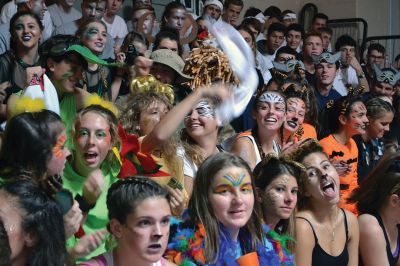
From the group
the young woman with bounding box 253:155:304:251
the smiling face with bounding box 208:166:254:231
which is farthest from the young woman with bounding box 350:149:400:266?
the smiling face with bounding box 208:166:254:231

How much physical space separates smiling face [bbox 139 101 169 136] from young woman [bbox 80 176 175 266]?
1.22 m

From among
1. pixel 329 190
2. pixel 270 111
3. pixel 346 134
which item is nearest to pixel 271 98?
pixel 270 111

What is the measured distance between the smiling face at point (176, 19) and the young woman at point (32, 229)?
15.2 ft

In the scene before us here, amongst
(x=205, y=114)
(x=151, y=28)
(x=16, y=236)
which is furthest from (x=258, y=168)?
(x=151, y=28)

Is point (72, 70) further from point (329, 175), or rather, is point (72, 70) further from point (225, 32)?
point (329, 175)

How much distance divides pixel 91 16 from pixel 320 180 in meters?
3.17

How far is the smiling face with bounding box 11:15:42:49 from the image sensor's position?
4.85 meters

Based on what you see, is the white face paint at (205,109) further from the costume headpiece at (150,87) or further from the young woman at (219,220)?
the young woman at (219,220)

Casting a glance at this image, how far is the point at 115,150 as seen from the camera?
3500 mm

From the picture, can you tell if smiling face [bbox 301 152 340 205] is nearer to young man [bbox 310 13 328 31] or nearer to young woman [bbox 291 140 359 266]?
young woman [bbox 291 140 359 266]

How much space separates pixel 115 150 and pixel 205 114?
0.75 metres

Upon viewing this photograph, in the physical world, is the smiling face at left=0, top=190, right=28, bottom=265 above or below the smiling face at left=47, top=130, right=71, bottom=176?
below

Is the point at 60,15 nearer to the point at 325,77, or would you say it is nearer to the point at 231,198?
the point at 325,77

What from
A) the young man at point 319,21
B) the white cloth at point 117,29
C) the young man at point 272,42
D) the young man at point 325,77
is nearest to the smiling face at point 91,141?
the white cloth at point 117,29
